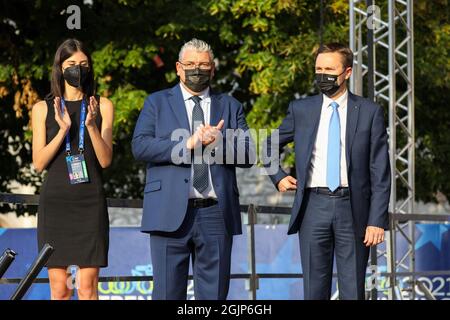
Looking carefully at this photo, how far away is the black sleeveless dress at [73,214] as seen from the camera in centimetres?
591

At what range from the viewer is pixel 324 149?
246 inches

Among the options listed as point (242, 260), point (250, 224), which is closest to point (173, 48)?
point (242, 260)

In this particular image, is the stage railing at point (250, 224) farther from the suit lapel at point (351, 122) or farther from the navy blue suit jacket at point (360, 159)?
the suit lapel at point (351, 122)

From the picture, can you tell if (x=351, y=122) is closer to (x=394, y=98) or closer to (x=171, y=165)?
(x=171, y=165)

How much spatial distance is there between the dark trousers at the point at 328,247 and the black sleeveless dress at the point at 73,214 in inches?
43.3

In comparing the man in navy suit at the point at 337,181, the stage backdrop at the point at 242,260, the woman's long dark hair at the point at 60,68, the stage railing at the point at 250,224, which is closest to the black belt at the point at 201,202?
the man in navy suit at the point at 337,181

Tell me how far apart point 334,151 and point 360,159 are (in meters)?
0.16

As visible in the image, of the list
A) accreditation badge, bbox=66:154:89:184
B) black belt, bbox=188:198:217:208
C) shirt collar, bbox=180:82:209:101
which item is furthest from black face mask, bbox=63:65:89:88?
black belt, bbox=188:198:217:208

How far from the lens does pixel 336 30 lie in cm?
1850

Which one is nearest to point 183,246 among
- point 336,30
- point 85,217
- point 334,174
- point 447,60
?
point 85,217
